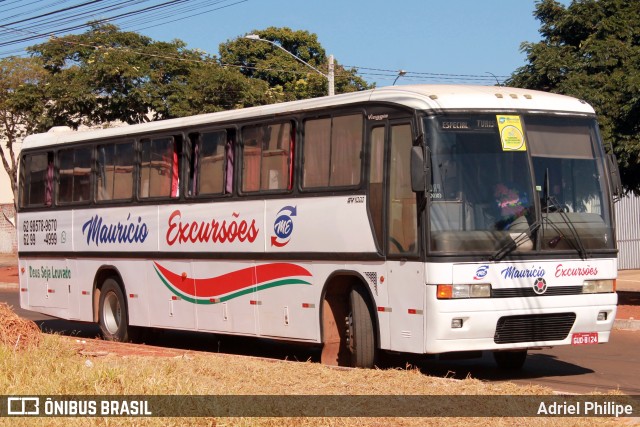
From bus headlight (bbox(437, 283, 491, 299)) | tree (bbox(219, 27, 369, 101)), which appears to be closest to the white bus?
bus headlight (bbox(437, 283, 491, 299))

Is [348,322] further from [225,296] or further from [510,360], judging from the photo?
[225,296]

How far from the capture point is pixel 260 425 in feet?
26.5

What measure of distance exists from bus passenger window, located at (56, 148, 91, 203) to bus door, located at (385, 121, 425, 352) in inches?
297

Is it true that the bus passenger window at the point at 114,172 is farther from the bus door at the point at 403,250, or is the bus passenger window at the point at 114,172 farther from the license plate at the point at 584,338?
the license plate at the point at 584,338

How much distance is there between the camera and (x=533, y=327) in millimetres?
11898

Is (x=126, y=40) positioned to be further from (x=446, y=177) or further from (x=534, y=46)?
(x=446, y=177)

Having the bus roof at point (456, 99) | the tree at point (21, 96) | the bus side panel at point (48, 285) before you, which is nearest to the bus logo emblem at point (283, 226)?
the bus roof at point (456, 99)

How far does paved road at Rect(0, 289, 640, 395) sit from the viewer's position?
12.2 meters

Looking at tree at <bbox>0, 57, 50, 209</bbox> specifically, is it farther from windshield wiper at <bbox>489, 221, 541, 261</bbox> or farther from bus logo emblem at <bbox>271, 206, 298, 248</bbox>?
windshield wiper at <bbox>489, 221, 541, 261</bbox>

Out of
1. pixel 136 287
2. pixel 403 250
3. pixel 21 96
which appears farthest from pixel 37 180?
pixel 21 96

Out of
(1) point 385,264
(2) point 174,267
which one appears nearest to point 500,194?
(1) point 385,264

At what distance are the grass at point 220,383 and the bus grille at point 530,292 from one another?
1.51 m

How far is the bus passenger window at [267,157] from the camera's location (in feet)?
46.4

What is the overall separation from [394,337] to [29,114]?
2544cm
